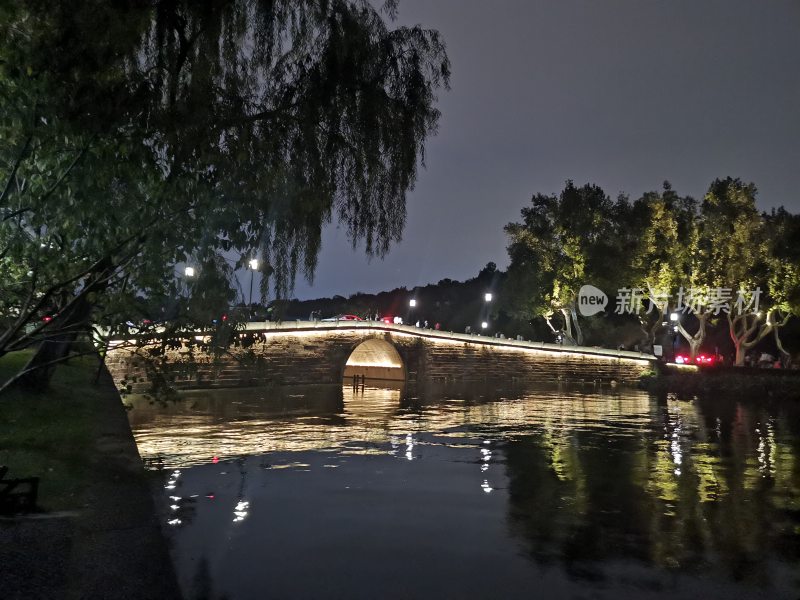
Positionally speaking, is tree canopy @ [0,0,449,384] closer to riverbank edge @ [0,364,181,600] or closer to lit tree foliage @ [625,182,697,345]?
riverbank edge @ [0,364,181,600]

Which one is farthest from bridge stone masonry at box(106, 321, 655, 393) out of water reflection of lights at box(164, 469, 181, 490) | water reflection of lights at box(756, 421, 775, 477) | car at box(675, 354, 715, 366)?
water reflection of lights at box(164, 469, 181, 490)

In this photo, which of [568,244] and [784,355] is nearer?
[784,355]

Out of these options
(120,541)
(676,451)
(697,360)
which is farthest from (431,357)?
(120,541)

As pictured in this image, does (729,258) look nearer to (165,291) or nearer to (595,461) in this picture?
(595,461)

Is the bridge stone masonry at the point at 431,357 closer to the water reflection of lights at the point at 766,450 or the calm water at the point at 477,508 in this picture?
the calm water at the point at 477,508

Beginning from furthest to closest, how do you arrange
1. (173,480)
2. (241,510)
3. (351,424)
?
(351,424) → (173,480) → (241,510)

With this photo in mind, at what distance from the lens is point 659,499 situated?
1405 cm

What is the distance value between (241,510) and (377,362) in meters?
53.1

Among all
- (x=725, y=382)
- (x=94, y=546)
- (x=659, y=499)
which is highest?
(x=725, y=382)

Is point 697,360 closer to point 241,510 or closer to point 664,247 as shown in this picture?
point 664,247

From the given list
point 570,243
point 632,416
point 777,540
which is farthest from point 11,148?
point 570,243

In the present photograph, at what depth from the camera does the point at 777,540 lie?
36.7ft

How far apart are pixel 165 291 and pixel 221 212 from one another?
1.66m

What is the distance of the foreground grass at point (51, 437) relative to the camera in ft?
40.8
